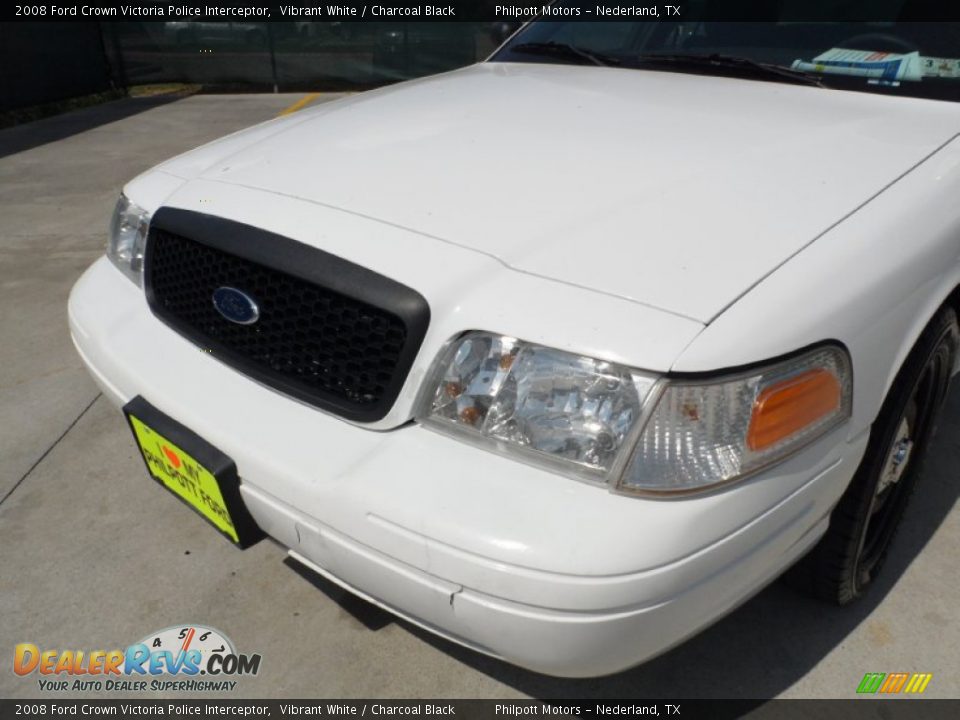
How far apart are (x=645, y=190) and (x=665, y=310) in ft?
1.39

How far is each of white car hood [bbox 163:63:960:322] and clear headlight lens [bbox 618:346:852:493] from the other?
0.14 meters

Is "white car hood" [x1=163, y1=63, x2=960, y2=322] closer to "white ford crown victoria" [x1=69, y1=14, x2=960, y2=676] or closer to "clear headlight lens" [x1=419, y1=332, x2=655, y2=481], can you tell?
"white ford crown victoria" [x1=69, y1=14, x2=960, y2=676]

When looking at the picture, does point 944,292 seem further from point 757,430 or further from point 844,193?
point 757,430

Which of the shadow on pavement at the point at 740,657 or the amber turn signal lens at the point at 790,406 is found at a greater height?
the amber turn signal lens at the point at 790,406

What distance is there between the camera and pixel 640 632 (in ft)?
4.02

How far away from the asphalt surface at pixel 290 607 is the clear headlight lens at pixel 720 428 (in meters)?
0.79

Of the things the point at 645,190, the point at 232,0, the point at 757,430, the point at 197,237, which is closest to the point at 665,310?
the point at 757,430

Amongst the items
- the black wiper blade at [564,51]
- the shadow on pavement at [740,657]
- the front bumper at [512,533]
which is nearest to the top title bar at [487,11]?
the black wiper blade at [564,51]

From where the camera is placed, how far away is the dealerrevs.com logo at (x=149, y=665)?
180cm

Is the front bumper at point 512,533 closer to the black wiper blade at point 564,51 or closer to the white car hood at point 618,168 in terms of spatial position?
the white car hood at point 618,168

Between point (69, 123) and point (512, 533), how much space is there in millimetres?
9700

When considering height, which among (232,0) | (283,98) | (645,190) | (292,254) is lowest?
(283,98)

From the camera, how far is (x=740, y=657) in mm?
1823

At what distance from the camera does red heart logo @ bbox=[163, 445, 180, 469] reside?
5.28 feet
